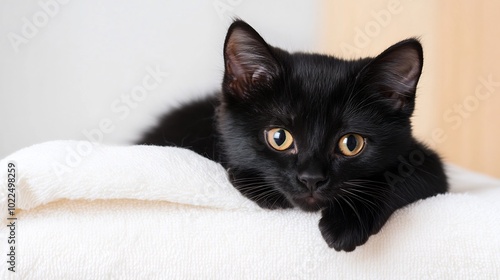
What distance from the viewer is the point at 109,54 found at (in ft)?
7.45

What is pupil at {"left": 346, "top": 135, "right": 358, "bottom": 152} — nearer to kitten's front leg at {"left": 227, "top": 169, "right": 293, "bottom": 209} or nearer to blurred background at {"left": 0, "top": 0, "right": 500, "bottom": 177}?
kitten's front leg at {"left": 227, "top": 169, "right": 293, "bottom": 209}

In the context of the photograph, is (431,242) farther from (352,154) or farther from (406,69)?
(406,69)

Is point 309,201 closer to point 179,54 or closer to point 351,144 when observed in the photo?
point 351,144

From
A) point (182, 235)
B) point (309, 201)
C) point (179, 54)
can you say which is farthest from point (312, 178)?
point (179, 54)

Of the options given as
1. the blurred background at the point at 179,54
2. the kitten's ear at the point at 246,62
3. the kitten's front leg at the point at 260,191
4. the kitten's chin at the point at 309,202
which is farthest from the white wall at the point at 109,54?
the kitten's chin at the point at 309,202

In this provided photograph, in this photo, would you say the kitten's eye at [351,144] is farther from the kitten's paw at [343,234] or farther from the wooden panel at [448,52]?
the wooden panel at [448,52]

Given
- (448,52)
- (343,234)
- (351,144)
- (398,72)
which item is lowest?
(448,52)

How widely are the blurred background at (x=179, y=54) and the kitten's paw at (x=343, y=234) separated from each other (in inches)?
49.7

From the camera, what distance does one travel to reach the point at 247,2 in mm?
2268

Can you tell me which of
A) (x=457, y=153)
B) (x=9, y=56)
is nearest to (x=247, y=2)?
(x=9, y=56)

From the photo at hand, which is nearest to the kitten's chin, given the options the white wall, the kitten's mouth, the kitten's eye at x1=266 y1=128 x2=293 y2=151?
the kitten's mouth

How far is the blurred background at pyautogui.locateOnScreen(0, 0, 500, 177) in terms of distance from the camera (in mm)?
2184

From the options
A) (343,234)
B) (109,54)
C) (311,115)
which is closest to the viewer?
(343,234)

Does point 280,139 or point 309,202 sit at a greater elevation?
point 280,139
